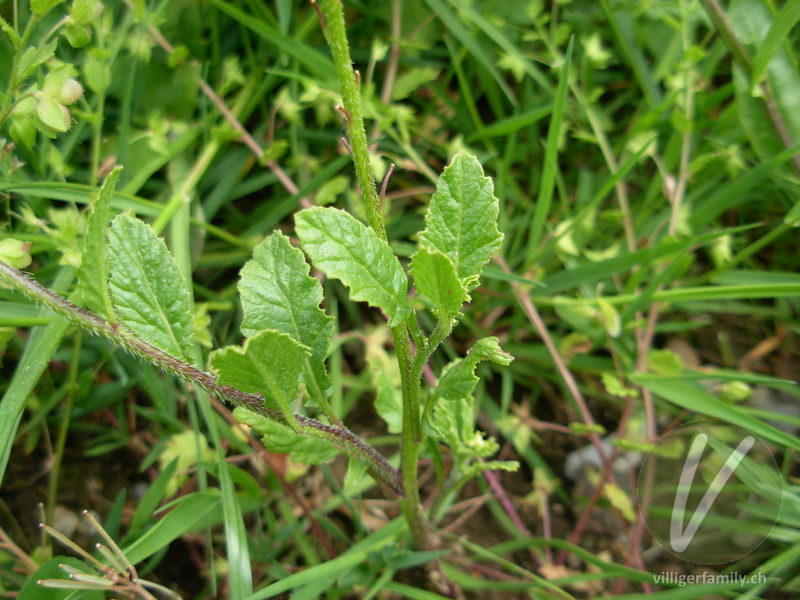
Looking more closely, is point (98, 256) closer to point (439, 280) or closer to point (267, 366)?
point (267, 366)

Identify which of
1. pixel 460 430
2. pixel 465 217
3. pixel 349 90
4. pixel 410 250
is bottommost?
pixel 460 430

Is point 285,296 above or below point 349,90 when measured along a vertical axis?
below

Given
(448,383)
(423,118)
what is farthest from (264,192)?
(448,383)

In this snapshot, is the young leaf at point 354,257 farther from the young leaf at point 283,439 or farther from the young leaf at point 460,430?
the young leaf at point 460,430

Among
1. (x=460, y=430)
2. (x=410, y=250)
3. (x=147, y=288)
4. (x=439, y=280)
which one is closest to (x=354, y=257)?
(x=439, y=280)

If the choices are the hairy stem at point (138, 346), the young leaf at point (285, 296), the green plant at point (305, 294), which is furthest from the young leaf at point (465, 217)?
the hairy stem at point (138, 346)

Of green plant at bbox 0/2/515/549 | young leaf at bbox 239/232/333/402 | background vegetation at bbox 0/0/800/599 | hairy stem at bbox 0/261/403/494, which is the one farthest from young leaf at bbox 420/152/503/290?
background vegetation at bbox 0/0/800/599

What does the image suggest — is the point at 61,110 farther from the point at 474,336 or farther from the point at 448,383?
the point at 474,336
